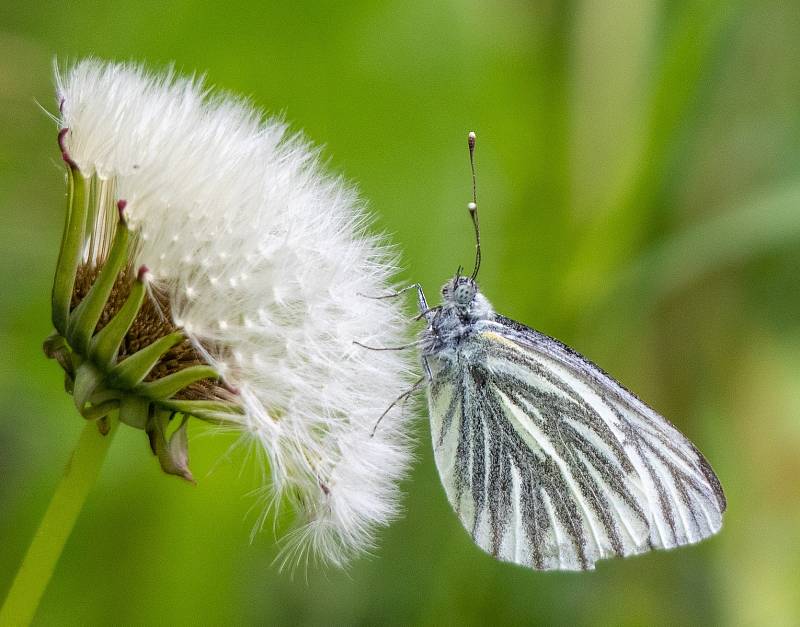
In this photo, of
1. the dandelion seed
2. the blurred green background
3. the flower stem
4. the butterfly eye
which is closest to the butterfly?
the butterfly eye

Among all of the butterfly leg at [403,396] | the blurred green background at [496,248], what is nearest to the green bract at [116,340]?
the butterfly leg at [403,396]

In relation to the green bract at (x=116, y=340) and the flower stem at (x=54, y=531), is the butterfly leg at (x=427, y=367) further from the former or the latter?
the flower stem at (x=54, y=531)

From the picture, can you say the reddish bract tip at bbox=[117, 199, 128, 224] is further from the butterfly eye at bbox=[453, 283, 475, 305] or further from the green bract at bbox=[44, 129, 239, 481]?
the butterfly eye at bbox=[453, 283, 475, 305]

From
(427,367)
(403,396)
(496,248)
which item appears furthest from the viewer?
(496,248)

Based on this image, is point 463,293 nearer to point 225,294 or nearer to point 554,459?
point 554,459

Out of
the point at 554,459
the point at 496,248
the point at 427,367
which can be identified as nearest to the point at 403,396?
the point at 427,367

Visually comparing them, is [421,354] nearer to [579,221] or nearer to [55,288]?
[55,288]
